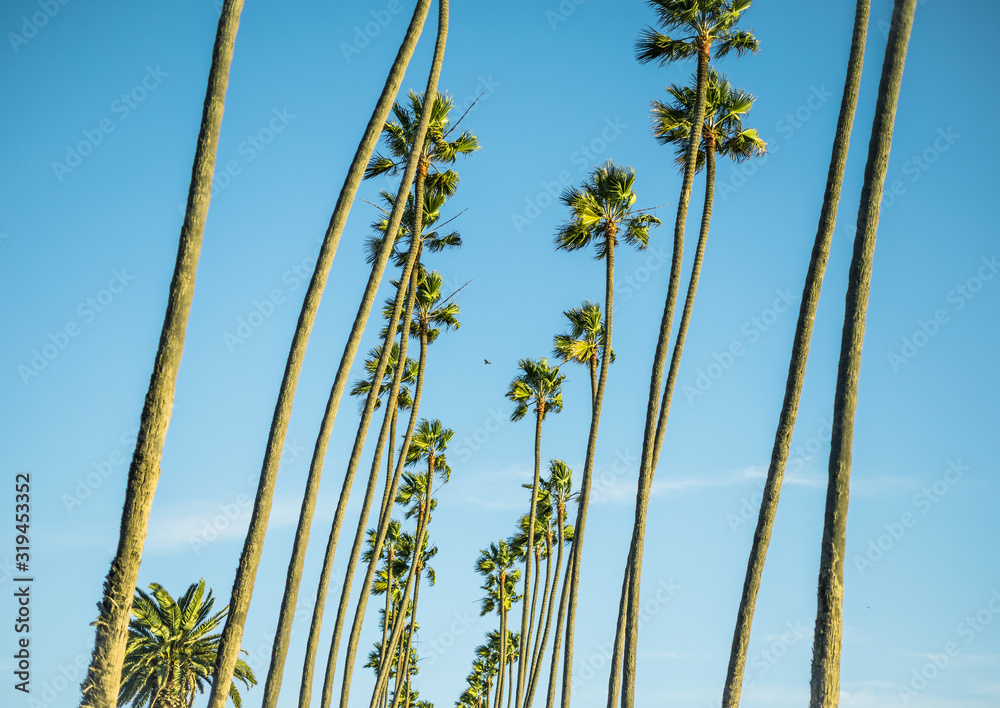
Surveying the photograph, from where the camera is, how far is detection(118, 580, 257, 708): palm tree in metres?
33.1

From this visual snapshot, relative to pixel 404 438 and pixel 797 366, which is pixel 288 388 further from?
pixel 404 438

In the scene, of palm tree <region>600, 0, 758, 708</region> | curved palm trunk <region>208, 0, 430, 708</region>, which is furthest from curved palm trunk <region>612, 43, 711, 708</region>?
curved palm trunk <region>208, 0, 430, 708</region>

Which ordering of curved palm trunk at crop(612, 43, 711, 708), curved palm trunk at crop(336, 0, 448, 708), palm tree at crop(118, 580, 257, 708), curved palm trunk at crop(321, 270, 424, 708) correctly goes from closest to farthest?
curved palm trunk at crop(336, 0, 448, 708), curved palm trunk at crop(612, 43, 711, 708), curved palm trunk at crop(321, 270, 424, 708), palm tree at crop(118, 580, 257, 708)

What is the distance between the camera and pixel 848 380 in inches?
448

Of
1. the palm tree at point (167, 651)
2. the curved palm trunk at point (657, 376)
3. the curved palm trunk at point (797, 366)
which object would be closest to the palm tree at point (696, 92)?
the curved palm trunk at point (657, 376)

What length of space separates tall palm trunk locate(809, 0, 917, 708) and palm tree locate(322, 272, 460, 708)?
1208cm

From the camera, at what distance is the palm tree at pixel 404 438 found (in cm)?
2341

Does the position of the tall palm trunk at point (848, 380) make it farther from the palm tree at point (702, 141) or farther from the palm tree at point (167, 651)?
the palm tree at point (167, 651)

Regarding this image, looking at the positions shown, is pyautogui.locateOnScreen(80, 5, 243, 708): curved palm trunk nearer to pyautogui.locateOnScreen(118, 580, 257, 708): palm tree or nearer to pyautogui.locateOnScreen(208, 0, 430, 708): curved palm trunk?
pyautogui.locateOnScreen(208, 0, 430, 708): curved palm trunk

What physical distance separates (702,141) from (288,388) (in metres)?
13.2

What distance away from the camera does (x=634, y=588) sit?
1903cm

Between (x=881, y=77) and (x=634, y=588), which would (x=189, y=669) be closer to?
(x=634, y=588)

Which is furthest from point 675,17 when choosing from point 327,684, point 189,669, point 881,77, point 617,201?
point 189,669

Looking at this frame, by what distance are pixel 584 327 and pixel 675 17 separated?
11.4 metres
